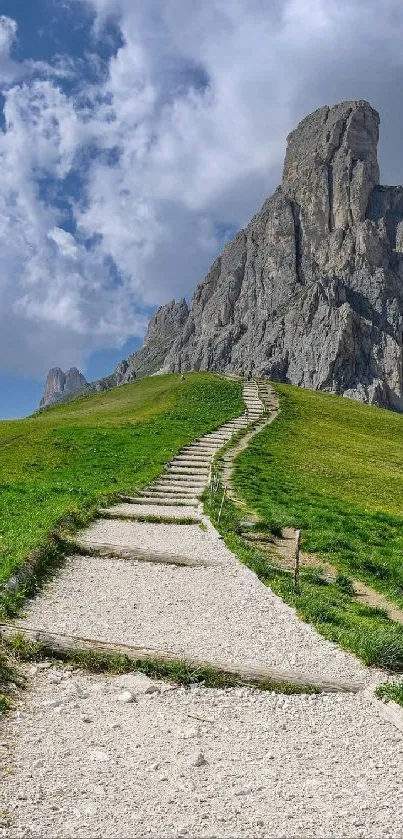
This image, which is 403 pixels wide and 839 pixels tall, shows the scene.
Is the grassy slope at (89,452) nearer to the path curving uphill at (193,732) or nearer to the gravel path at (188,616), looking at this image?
the gravel path at (188,616)

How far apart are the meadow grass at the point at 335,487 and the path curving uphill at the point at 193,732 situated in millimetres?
6377

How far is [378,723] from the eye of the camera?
300 inches

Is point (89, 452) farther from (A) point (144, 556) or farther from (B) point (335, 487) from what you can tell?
(A) point (144, 556)

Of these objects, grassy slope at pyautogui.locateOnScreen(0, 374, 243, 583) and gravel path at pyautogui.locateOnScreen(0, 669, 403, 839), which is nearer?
gravel path at pyautogui.locateOnScreen(0, 669, 403, 839)

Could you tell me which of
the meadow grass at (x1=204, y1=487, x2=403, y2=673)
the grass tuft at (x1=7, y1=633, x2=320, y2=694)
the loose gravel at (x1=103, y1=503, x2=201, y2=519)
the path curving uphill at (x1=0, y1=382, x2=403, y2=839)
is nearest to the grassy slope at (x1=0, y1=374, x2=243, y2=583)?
the loose gravel at (x1=103, y1=503, x2=201, y2=519)

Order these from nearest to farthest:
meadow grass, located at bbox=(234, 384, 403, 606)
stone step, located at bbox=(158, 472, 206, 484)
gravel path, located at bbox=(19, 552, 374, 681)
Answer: gravel path, located at bbox=(19, 552, 374, 681) → meadow grass, located at bbox=(234, 384, 403, 606) → stone step, located at bbox=(158, 472, 206, 484)

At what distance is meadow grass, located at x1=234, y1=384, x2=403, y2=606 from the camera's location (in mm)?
18938

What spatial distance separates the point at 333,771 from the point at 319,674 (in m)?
2.46

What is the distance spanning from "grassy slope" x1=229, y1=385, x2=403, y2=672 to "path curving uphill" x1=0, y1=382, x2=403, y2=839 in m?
0.88

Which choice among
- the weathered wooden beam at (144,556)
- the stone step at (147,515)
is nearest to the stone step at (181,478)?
the stone step at (147,515)

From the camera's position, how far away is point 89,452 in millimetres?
36031

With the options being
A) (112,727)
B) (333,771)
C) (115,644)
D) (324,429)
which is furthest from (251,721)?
(324,429)

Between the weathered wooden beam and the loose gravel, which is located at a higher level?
the loose gravel

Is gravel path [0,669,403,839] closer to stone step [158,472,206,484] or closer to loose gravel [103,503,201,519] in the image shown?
loose gravel [103,503,201,519]
